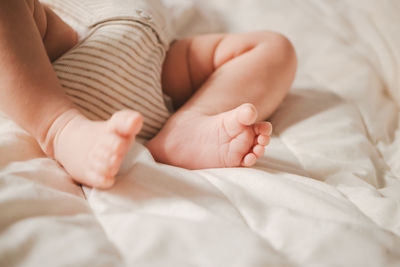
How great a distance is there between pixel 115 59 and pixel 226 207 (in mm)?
384

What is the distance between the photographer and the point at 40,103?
48cm

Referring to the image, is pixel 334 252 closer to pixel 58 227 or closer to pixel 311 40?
pixel 58 227

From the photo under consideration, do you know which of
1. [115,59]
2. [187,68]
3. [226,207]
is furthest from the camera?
[187,68]

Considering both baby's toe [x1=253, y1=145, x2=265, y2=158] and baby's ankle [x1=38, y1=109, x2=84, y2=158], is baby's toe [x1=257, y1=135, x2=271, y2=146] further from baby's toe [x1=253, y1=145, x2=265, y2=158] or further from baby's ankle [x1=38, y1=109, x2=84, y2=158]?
baby's ankle [x1=38, y1=109, x2=84, y2=158]

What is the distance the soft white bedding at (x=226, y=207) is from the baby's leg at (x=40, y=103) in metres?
0.03

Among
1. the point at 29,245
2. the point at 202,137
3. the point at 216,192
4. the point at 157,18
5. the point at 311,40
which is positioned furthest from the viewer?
the point at 311,40

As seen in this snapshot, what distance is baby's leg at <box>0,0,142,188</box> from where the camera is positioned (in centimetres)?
44

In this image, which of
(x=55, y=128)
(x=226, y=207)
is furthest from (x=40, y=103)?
(x=226, y=207)

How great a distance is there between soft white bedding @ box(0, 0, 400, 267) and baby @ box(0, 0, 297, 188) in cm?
4

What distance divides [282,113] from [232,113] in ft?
1.03

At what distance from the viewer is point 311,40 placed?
40.8 inches

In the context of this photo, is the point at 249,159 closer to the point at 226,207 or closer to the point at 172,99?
the point at 226,207

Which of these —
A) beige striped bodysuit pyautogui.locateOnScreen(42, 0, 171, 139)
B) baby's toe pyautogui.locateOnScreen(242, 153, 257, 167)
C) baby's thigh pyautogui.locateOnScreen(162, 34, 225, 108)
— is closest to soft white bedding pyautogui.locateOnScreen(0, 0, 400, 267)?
baby's toe pyautogui.locateOnScreen(242, 153, 257, 167)

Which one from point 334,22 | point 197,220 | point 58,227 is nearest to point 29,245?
point 58,227
